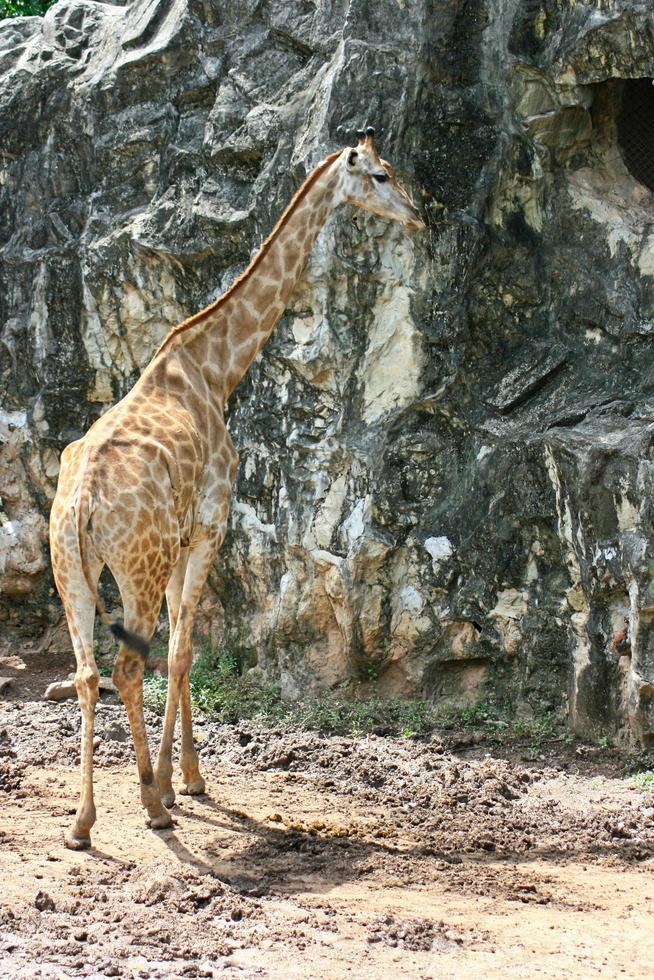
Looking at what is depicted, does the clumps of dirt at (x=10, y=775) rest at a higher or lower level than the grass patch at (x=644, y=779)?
lower

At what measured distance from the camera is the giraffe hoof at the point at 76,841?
659 cm

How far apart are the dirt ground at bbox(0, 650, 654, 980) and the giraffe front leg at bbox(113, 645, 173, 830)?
0.12 m

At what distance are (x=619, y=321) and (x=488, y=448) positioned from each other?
4.29 ft

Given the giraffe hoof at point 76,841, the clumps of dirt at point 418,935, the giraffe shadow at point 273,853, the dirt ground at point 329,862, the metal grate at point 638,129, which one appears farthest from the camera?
the metal grate at point 638,129

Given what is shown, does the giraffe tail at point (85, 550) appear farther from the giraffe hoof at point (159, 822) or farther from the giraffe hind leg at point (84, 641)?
the giraffe hoof at point (159, 822)

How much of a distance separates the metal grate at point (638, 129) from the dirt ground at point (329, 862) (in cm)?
434

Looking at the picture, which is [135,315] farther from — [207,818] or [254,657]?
[207,818]

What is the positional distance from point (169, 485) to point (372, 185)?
2599 millimetres

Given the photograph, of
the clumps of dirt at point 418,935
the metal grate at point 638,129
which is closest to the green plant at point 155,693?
the clumps of dirt at point 418,935

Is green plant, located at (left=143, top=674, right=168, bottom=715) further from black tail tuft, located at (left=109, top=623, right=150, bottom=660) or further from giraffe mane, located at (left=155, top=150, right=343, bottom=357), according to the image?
giraffe mane, located at (left=155, top=150, right=343, bottom=357)

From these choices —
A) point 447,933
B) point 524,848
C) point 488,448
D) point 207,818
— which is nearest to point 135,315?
point 488,448

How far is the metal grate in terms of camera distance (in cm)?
901

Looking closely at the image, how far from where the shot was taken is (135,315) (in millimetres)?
10633

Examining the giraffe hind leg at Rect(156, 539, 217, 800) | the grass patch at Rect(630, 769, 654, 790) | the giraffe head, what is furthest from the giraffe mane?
the grass patch at Rect(630, 769, 654, 790)
